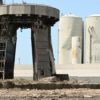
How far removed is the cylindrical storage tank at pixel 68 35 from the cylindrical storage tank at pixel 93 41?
6.17 feet

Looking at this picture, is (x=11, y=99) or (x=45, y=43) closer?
(x=11, y=99)

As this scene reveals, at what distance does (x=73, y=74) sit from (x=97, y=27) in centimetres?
962

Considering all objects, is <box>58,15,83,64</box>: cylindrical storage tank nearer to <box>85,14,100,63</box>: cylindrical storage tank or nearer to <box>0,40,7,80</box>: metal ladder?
<box>85,14,100,63</box>: cylindrical storage tank

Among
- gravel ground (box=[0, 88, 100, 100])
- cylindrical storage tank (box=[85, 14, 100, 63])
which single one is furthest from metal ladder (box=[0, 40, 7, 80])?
cylindrical storage tank (box=[85, 14, 100, 63])

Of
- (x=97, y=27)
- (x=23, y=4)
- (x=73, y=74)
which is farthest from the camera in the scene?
(x=97, y=27)

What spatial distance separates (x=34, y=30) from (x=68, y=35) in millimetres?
26398

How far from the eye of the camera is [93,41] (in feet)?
243

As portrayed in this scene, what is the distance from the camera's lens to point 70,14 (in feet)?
267

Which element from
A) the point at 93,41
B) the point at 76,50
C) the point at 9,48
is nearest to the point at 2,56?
the point at 9,48

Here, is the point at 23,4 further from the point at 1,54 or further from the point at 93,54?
the point at 93,54

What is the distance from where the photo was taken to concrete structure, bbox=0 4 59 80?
48481 millimetres

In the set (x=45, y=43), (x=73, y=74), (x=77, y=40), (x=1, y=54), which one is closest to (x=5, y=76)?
(x=1, y=54)

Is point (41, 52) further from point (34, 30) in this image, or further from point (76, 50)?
point (76, 50)

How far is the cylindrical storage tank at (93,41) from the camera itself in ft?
241
